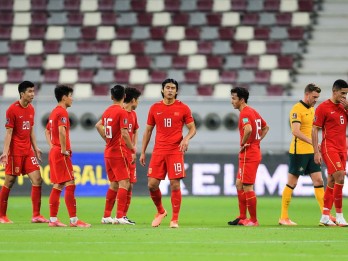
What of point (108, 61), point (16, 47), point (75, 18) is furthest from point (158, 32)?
point (16, 47)

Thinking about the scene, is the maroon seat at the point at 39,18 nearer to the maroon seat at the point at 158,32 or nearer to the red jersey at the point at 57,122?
the maroon seat at the point at 158,32

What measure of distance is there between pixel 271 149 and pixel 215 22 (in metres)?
6.31

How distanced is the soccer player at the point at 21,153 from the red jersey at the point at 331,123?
4.10m

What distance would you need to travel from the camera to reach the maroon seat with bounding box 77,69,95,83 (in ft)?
88.9

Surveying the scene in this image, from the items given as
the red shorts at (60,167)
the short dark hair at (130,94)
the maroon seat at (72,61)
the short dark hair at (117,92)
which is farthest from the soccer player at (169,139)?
the maroon seat at (72,61)

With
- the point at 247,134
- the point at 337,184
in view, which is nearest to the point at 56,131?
the point at 247,134

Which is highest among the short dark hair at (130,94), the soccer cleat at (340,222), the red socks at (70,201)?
the short dark hair at (130,94)

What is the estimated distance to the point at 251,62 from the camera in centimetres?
2706

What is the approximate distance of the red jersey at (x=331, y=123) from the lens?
1425 centimetres

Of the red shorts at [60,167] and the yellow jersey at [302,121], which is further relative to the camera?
the yellow jersey at [302,121]

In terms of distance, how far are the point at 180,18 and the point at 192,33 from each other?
0.75 meters

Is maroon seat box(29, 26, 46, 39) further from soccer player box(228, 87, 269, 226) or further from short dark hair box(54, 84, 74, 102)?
soccer player box(228, 87, 269, 226)

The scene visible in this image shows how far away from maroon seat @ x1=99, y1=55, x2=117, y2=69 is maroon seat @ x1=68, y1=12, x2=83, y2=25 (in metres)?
1.66

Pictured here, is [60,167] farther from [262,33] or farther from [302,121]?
[262,33]
